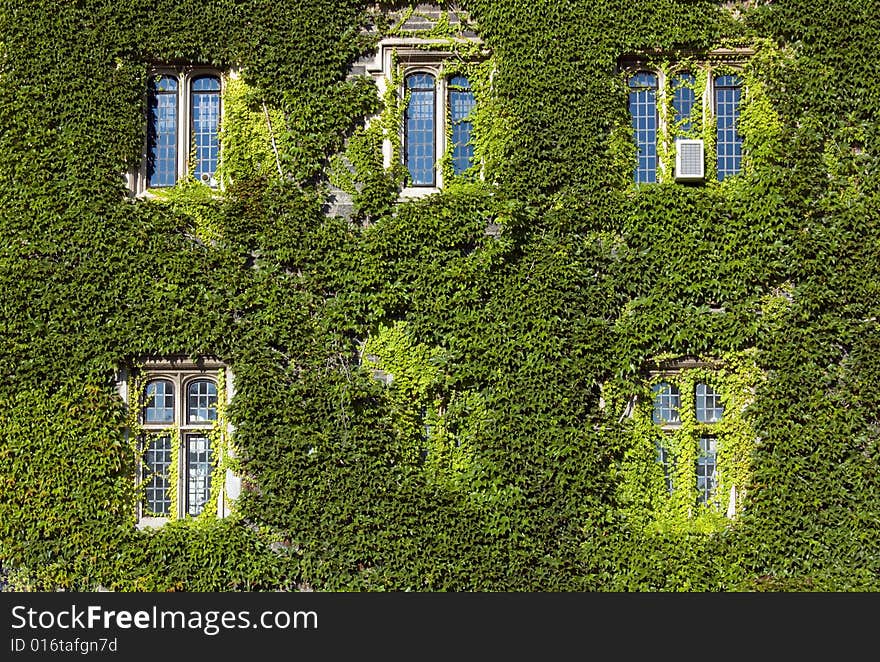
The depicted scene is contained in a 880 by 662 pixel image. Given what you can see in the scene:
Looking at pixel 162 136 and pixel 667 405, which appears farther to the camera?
pixel 162 136

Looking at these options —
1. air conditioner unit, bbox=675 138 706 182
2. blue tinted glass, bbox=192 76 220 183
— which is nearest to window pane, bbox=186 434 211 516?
blue tinted glass, bbox=192 76 220 183

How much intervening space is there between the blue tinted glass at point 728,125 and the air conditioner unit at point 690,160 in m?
0.35

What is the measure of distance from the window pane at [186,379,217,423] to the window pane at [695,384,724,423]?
5351mm

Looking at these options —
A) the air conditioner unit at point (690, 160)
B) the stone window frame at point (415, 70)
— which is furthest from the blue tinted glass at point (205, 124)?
the air conditioner unit at point (690, 160)

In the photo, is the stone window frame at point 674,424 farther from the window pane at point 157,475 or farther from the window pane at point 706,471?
the window pane at point 157,475

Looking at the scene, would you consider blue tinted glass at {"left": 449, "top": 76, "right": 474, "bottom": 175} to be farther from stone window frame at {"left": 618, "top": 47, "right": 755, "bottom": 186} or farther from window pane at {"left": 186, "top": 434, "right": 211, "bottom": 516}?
window pane at {"left": 186, "top": 434, "right": 211, "bottom": 516}

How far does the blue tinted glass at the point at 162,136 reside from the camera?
31.9ft

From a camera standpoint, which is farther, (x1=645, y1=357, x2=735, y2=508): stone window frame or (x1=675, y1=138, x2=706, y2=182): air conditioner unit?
(x1=675, y1=138, x2=706, y2=182): air conditioner unit

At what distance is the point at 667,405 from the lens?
30.8 feet

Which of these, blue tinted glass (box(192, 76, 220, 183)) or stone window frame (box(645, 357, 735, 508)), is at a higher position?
blue tinted glass (box(192, 76, 220, 183))

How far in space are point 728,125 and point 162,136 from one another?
6452 mm

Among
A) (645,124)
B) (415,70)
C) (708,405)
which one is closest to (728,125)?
(645,124)

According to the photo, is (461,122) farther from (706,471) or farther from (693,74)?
(706,471)

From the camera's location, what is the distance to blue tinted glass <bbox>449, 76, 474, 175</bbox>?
9.59 metres
